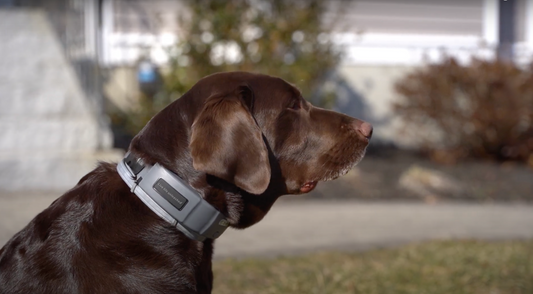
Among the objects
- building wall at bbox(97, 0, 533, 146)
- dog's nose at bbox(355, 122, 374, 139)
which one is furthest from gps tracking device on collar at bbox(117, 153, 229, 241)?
building wall at bbox(97, 0, 533, 146)

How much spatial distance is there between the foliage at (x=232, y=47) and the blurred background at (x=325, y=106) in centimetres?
2

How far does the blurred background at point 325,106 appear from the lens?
555 centimetres

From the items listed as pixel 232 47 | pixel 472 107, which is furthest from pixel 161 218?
pixel 472 107

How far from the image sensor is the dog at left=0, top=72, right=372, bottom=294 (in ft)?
8.30

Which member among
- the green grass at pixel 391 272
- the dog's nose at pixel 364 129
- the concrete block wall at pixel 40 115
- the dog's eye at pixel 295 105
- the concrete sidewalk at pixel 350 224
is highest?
the dog's eye at pixel 295 105

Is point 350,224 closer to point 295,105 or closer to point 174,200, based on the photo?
point 295,105

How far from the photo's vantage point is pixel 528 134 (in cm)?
1094

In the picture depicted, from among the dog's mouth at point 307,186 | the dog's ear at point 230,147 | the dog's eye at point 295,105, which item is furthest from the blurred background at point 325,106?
the dog's ear at point 230,147

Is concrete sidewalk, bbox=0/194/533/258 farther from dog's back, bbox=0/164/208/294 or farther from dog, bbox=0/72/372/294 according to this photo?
dog's back, bbox=0/164/208/294

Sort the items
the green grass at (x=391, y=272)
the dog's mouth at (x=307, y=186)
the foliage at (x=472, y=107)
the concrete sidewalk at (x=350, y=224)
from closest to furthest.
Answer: the dog's mouth at (x=307, y=186), the green grass at (x=391, y=272), the concrete sidewalk at (x=350, y=224), the foliage at (x=472, y=107)

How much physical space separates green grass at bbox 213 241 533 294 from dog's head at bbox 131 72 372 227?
6.05ft

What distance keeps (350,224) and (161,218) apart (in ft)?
16.1

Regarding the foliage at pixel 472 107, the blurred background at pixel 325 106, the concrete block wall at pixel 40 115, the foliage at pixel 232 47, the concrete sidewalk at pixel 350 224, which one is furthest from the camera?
the foliage at pixel 472 107

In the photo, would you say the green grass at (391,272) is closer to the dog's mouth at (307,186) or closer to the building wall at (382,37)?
the dog's mouth at (307,186)
